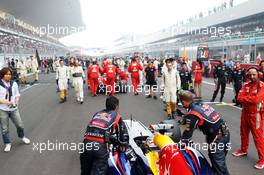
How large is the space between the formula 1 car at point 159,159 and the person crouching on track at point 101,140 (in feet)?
0.68

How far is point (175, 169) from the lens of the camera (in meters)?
3.23

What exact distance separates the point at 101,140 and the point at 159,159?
2.52ft

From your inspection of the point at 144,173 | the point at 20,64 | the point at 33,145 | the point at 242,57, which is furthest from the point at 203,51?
the point at 144,173

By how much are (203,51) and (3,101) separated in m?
26.7

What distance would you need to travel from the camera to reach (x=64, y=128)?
7848 mm

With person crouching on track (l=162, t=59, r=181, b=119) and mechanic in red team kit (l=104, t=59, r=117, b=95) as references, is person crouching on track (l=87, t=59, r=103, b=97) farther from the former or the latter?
person crouching on track (l=162, t=59, r=181, b=119)

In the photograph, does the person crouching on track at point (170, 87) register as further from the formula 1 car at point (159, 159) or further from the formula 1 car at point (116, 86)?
the formula 1 car at point (116, 86)

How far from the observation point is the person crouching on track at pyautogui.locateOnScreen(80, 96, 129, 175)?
11.8 feet

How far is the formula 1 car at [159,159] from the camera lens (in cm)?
329

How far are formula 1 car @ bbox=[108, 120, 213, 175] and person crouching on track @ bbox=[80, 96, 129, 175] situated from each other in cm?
21

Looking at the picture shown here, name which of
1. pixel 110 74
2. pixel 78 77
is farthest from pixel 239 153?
pixel 110 74

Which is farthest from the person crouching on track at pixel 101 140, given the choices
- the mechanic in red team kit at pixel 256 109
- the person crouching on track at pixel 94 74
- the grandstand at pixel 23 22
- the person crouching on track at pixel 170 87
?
the grandstand at pixel 23 22

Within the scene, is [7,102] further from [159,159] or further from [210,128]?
[210,128]

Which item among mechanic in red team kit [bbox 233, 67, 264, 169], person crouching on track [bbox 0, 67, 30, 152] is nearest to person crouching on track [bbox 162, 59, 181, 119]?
mechanic in red team kit [bbox 233, 67, 264, 169]
